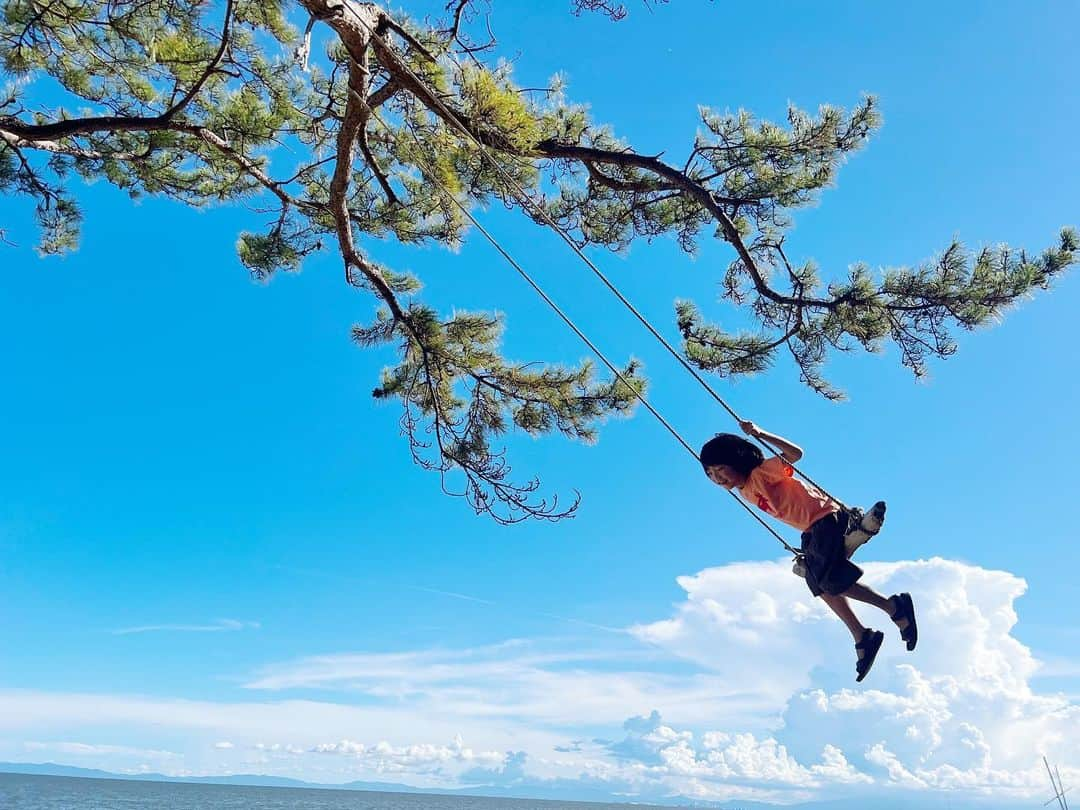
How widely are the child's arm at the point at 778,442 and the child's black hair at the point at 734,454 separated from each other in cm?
12

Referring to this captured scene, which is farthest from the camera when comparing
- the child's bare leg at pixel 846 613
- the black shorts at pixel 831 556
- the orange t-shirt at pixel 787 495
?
the child's bare leg at pixel 846 613

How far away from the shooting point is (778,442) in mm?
3008

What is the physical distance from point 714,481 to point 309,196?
342 cm

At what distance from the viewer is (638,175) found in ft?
15.3

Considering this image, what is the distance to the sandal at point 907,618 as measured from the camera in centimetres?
295

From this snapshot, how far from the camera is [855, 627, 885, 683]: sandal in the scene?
121 inches

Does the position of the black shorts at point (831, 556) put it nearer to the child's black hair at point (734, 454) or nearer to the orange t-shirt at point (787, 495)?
the orange t-shirt at point (787, 495)

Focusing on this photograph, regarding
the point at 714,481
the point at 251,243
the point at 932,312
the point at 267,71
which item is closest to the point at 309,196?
the point at 251,243

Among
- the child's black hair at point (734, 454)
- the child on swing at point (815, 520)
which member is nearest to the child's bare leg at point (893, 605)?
the child on swing at point (815, 520)

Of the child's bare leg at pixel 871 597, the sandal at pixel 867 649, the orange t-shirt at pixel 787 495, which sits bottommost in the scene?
the sandal at pixel 867 649

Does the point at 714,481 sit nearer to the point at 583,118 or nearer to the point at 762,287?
the point at 762,287

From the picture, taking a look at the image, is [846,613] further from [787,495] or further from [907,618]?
[787,495]

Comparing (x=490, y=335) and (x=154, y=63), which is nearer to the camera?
(x=154, y=63)

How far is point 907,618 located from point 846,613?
25cm
